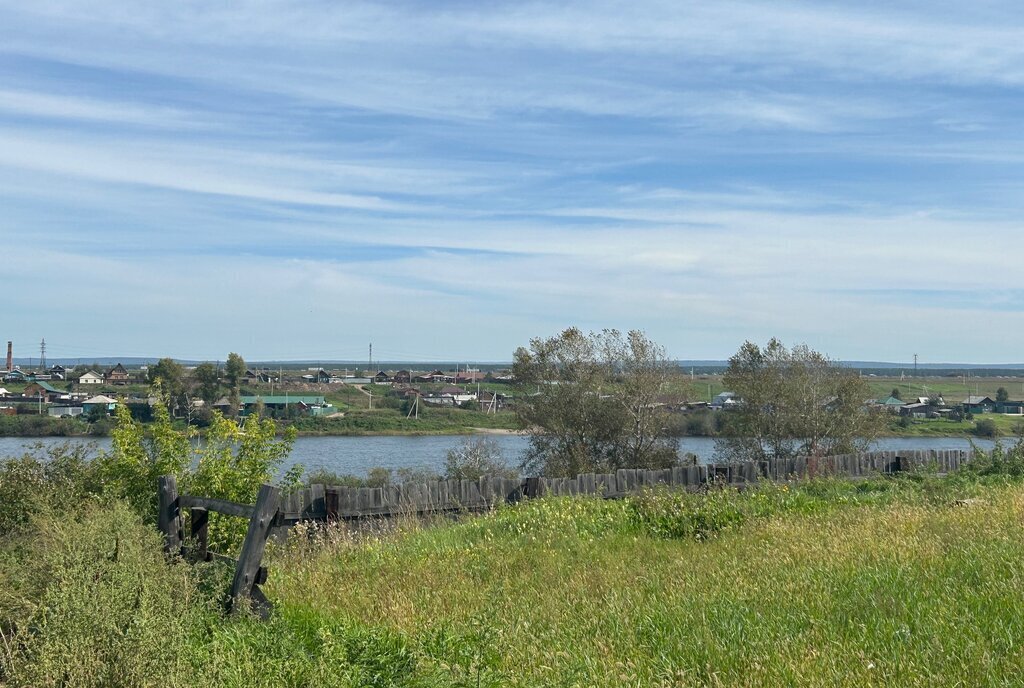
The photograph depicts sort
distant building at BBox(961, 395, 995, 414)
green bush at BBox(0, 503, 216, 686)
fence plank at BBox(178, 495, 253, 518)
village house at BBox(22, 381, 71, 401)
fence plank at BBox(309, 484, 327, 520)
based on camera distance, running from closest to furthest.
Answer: green bush at BBox(0, 503, 216, 686) < fence plank at BBox(178, 495, 253, 518) < fence plank at BBox(309, 484, 327, 520) < village house at BBox(22, 381, 71, 401) < distant building at BBox(961, 395, 995, 414)

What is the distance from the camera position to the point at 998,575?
6973 millimetres

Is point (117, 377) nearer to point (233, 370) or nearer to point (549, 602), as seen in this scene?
point (233, 370)

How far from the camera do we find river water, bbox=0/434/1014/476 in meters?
46.1

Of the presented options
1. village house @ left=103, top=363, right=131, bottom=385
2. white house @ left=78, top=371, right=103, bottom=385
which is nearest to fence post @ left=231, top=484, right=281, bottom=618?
village house @ left=103, top=363, right=131, bottom=385

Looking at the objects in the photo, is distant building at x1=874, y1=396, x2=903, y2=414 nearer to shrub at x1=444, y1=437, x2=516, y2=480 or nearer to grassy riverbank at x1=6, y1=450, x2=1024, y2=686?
shrub at x1=444, y1=437, x2=516, y2=480

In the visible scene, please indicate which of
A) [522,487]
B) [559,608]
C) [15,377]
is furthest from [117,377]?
[559,608]

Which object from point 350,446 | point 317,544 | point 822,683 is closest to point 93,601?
point 822,683

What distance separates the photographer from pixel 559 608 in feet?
24.1

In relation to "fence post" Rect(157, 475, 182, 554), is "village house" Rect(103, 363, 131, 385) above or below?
above

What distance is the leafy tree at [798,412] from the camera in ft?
131

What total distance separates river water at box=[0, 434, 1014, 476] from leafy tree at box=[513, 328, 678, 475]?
4051mm

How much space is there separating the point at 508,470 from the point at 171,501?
1194 inches

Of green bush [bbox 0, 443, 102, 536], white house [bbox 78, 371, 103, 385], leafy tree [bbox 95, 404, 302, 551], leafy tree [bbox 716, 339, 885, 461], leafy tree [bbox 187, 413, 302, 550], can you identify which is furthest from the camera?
white house [bbox 78, 371, 103, 385]

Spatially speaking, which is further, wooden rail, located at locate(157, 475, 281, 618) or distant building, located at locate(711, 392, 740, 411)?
distant building, located at locate(711, 392, 740, 411)
